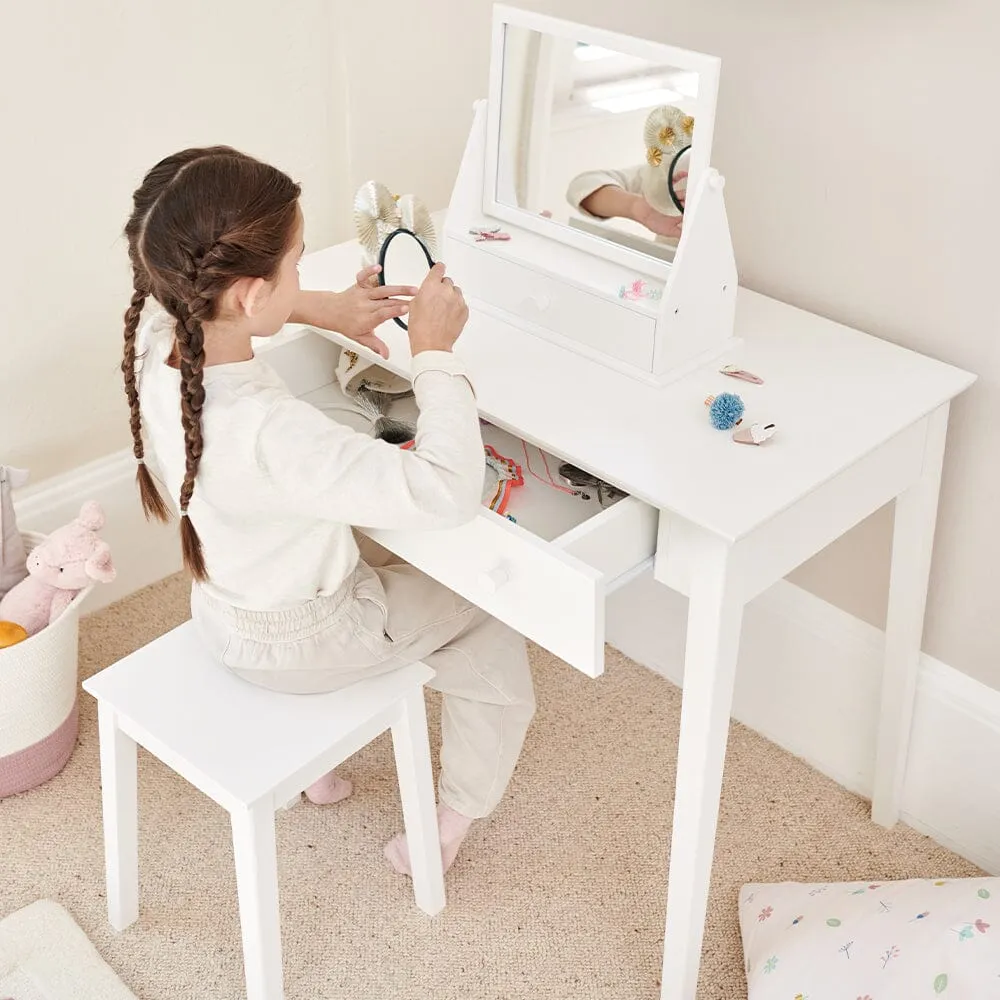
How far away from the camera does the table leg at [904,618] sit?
57.0 inches

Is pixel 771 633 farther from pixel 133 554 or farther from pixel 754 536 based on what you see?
pixel 133 554

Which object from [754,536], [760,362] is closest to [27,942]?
[754,536]

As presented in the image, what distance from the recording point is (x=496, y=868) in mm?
1654

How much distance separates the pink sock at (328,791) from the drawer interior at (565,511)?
519mm

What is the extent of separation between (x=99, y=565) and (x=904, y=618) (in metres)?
1.04

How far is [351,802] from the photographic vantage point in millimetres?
1754

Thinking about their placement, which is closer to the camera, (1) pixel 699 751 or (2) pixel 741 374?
(1) pixel 699 751

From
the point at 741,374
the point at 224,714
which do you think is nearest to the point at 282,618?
the point at 224,714

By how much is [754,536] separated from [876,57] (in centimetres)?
57

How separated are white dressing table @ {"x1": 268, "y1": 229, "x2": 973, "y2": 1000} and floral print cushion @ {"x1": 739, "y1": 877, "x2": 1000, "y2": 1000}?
112mm

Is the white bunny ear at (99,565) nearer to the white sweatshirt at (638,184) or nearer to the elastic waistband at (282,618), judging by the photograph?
the elastic waistband at (282,618)

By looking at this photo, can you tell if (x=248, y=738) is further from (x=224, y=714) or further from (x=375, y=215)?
(x=375, y=215)

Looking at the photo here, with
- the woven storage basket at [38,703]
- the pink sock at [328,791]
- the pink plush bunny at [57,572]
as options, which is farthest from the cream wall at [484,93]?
the pink sock at [328,791]

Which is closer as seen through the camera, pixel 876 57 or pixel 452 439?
pixel 452 439
